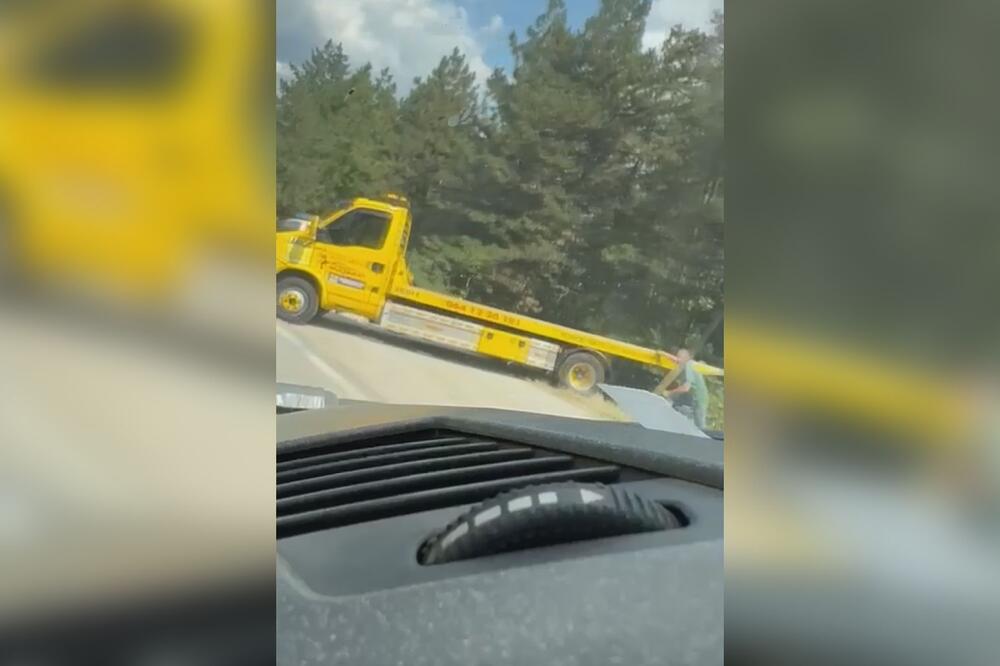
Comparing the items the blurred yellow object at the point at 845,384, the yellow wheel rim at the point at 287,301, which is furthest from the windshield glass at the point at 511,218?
the blurred yellow object at the point at 845,384

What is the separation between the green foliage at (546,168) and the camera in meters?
3.78

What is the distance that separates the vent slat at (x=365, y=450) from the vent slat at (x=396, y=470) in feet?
0.15

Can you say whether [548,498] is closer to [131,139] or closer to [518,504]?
[518,504]

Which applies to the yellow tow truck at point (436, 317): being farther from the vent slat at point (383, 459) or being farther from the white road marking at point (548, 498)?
the white road marking at point (548, 498)

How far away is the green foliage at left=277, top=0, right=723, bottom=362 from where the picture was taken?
3.78 meters

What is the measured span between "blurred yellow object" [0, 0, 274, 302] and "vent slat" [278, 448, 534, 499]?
417 millimetres

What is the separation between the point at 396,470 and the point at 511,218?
3464 millimetres

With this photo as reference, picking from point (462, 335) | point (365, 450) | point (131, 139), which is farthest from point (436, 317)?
point (131, 139)

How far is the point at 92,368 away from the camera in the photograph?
20 centimetres

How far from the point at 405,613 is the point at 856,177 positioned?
32 centimetres

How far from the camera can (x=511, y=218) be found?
13.4ft

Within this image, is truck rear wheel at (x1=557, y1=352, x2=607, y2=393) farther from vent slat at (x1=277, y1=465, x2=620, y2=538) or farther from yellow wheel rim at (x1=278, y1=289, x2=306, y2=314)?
vent slat at (x1=277, y1=465, x2=620, y2=538)

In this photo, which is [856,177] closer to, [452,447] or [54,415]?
[54,415]

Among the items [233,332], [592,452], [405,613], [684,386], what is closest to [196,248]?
[233,332]
